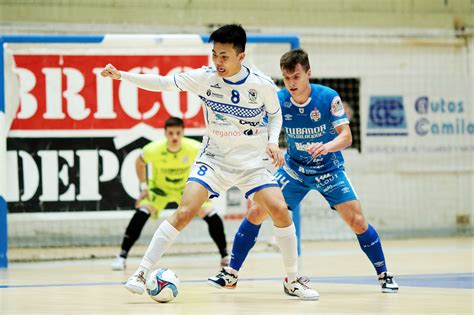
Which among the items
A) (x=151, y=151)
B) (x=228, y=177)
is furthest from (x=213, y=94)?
(x=151, y=151)

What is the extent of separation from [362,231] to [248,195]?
3.64 ft

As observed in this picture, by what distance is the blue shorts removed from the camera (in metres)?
7.28

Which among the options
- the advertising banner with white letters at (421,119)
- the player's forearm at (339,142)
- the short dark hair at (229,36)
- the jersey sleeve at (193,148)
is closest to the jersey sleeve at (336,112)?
the player's forearm at (339,142)

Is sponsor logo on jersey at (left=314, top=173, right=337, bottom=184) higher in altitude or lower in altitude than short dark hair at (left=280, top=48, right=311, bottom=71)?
lower

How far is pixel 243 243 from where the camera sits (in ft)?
24.1

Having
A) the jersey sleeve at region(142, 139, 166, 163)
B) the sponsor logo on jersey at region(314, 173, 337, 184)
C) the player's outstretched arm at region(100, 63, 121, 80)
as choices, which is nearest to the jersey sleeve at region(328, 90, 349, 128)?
the sponsor logo on jersey at region(314, 173, 337, 184)

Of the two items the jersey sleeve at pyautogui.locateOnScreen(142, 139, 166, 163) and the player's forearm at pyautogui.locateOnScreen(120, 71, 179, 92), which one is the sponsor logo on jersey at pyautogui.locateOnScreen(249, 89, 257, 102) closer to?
the player's forearm at pyautogui.locateOnScreen(120, 71, 179, 92)

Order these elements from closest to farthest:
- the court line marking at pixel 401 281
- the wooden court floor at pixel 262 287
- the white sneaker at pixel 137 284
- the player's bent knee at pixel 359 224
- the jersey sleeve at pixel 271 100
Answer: the wooden court floor at pixel 262 287 → the white sneaker at pixel 137 284 → the jersey sleeve at pixel 271 100 → the player's bent knee at pixel 359 224 → the court line marking at pixel 401 281

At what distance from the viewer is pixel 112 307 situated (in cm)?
612

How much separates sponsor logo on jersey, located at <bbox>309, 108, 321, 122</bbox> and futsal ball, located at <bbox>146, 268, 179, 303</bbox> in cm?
188

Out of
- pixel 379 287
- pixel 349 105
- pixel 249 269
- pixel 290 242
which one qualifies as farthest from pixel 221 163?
pixel 349 105

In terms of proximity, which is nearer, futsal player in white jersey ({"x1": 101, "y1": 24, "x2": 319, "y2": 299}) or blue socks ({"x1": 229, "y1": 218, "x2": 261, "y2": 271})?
futsal player in white jersey ({"x1": 101, "y1": 24, "x2": 319, "y2": 299})

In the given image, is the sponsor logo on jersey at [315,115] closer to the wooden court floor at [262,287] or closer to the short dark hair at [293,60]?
the short dark hair at [293,60]

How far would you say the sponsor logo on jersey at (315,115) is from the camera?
739cm
